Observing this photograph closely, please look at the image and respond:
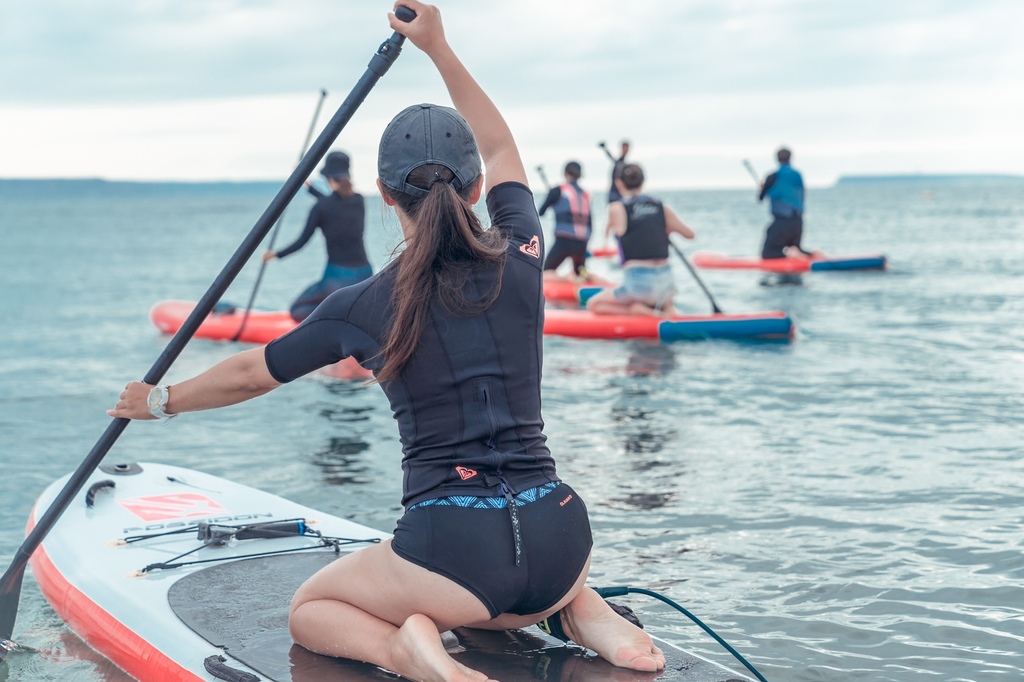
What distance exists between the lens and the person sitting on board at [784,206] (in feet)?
57.8

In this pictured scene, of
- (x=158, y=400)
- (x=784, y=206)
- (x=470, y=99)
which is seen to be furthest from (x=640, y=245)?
(x=158, y=400)

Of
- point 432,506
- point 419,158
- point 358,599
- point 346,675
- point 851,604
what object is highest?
point 419,158

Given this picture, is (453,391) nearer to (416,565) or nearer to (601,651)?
(416,565)

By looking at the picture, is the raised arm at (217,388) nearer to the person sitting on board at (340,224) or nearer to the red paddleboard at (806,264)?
the person sitting on board at (340,224)

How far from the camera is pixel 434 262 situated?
8.88ft

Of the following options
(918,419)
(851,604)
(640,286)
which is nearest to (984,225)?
(640,286)

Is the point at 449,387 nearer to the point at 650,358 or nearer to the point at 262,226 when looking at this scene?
the point at 262,226

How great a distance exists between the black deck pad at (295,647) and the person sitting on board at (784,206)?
46.8 ft

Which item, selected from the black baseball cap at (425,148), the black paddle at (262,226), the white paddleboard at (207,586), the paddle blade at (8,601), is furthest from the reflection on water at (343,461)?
the black baseball cap at (425,148)

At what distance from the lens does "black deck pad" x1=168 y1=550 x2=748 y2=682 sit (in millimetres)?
2938

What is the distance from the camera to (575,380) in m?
9.66

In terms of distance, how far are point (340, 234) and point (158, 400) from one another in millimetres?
6952

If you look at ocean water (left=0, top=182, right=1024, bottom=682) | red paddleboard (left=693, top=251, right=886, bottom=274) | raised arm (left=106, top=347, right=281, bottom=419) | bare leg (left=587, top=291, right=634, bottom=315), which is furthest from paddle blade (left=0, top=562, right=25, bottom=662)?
red paddleboard (left=693, top=251, right=886, bottom=274)

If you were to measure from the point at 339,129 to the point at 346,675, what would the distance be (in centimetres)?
163
